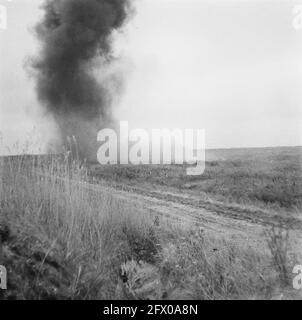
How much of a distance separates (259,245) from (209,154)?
4.88ft

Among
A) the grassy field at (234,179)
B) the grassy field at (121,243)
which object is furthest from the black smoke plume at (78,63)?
the grassy field at (234,179)

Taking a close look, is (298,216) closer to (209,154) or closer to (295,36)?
(209,154)

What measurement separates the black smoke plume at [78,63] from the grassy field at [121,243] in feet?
2.04

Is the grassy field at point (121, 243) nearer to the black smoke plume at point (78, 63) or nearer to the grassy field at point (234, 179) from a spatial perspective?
the grassy field at point (234, 179)

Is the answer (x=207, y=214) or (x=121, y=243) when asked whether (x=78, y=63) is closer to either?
(x=121, y=243)

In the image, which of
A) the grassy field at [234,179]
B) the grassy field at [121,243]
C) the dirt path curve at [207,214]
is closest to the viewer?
the grassy field at [121,243]

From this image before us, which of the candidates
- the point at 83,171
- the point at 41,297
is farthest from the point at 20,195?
the point at 41,297

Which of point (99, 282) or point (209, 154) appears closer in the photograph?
point (99, 282)

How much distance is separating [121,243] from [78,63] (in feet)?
8.94

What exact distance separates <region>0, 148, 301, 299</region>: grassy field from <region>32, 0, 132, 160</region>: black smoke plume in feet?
2.04

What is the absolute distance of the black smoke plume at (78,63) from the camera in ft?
20.0

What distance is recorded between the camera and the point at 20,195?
18.4 ft

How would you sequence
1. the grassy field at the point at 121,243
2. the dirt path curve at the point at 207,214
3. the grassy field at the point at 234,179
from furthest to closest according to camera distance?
1. the grassy field at the point at 234,179
2. the dirt path curve at the point at 207,214
3. the grassy field at the point at 121,243

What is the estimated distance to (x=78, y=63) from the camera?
632 cm
